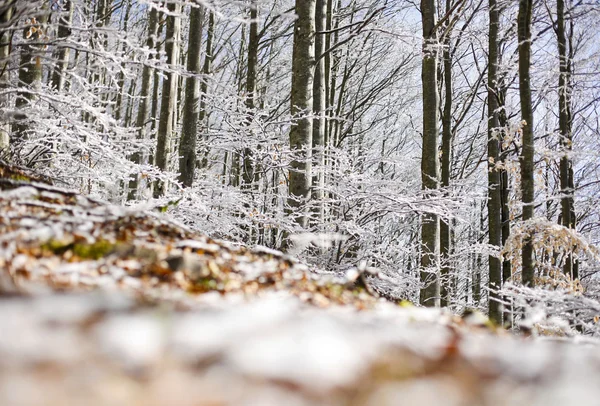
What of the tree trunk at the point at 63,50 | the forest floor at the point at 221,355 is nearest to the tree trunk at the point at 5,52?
the tree trunk at the point at 63,50

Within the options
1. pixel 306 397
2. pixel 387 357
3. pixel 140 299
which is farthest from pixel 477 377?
pixel 140 299

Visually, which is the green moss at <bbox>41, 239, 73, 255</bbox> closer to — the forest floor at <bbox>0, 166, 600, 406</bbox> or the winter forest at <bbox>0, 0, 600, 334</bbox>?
the forest floor at <bbox>0, 166, 600, 406</bbox>

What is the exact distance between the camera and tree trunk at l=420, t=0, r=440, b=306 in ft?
23.2

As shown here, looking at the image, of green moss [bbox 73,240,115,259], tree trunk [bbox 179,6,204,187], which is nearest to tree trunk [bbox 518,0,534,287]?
green moss [bbox 73,240,115,259]

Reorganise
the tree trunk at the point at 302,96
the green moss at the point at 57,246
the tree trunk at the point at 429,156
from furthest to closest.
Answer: the tree trunk at the point at 429,156
the tree trunk at the point at 302,96
the green moss at the point at 57,246

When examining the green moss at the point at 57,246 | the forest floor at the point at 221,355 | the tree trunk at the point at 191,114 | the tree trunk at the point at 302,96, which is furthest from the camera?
the tree trunk at the point at 191,114

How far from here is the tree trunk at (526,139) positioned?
4805mm

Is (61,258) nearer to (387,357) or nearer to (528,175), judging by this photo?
(387,357)

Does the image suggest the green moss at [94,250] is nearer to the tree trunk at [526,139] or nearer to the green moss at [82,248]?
the green moss at [82,248]

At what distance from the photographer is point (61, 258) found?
175cm

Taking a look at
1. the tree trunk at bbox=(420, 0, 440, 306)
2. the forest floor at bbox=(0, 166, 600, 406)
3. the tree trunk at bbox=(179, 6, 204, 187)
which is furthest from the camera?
the tree trunk at bbox=(420, 0, 440, 306)

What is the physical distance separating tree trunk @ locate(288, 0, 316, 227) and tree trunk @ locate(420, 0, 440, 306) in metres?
2.00

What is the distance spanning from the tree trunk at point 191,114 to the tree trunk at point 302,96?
60.5 inches

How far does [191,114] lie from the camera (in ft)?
22.4
